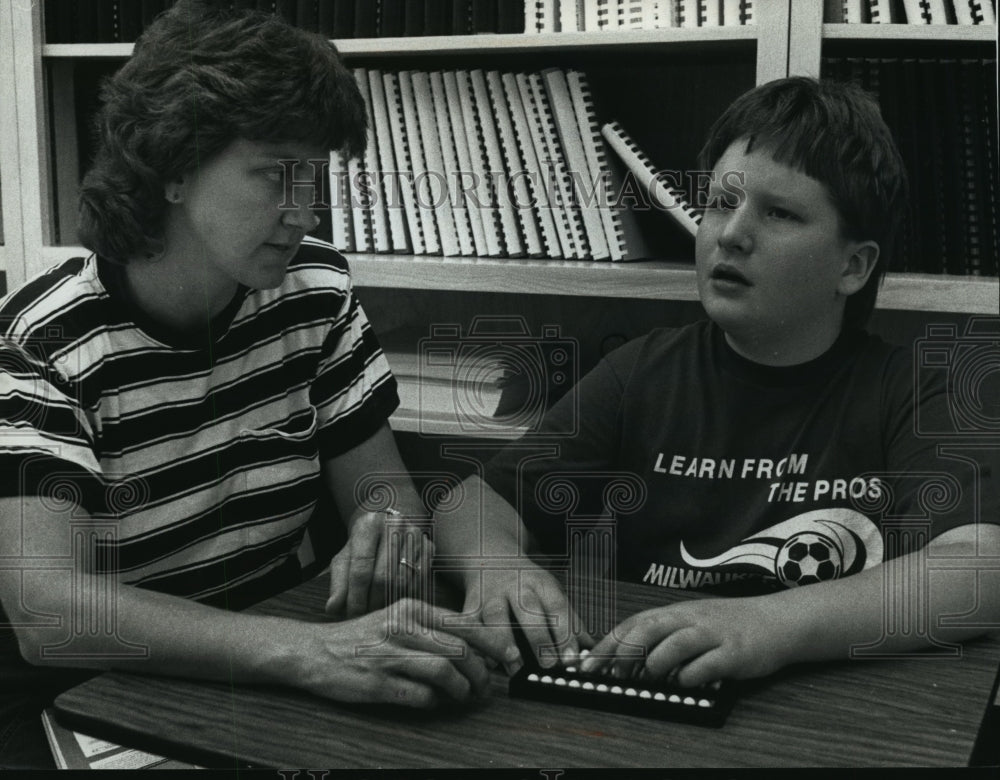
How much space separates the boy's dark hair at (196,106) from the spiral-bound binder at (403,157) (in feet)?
0.16

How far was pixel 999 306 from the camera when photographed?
Answer: 0.99m

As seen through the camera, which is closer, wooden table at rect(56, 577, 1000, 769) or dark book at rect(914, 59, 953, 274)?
wooden table at rect(56, 577, 1000, 769)

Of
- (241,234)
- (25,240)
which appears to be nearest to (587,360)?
(241,234)

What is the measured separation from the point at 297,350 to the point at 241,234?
0.56 ft

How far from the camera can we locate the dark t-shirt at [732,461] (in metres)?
0.89

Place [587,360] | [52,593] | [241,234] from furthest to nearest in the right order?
[587,360], [241,234], [52,593]

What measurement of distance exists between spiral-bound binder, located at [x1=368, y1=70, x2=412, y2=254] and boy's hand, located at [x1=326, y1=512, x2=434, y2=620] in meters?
0.30

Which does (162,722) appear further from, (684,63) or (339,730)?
(684,63)

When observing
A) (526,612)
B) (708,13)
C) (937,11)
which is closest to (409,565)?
(526,612)

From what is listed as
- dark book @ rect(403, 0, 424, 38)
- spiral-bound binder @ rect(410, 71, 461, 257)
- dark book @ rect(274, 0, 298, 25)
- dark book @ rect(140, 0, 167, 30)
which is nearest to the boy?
spiral-bound binder @ rect(410, 71, 461, 257)

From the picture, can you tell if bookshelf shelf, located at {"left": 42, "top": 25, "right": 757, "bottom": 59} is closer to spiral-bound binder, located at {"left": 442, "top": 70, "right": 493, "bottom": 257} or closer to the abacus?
spiral-bound binder, located at {"left": 442, "top": 70, "right": 493, "bottom": 257}

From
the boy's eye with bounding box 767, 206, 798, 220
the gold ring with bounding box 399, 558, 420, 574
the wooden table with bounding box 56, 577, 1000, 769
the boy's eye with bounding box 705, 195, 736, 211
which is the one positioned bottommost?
the wooden table with bounding box 56, 577, 1000, 769

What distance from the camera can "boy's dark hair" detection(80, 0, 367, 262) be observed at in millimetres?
856

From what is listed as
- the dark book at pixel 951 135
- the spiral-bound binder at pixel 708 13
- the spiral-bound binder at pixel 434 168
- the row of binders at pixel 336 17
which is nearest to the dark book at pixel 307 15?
the row of binders at pixel 336 17
